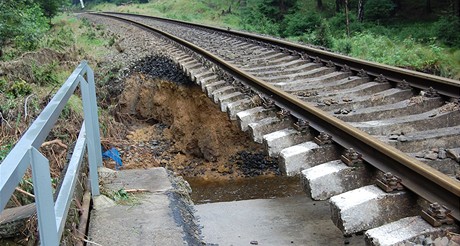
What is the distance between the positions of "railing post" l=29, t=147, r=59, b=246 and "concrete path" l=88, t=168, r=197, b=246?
41.9 inches

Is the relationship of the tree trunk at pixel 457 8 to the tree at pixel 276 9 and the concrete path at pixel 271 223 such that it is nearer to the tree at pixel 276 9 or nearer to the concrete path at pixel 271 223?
the tree at pixel 276 9

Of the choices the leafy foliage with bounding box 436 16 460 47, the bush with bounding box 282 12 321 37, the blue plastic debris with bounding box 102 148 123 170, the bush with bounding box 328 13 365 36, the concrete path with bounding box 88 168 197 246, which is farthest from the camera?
the bush with bounding box 328 13 365 36

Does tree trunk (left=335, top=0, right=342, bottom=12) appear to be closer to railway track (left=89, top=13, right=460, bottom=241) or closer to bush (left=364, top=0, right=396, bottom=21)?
bush (left=364, top=0, right=396, bottom=21)

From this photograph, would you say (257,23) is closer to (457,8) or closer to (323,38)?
(457,8)

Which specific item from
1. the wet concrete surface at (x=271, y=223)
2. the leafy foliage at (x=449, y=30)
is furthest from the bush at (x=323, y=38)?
the wet concrete surface at (x=271, y=223)

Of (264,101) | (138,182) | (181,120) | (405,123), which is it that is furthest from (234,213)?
(181,120)

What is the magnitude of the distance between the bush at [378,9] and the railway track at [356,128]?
876 inches

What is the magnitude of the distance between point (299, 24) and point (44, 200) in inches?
977

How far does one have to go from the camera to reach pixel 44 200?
192 cm

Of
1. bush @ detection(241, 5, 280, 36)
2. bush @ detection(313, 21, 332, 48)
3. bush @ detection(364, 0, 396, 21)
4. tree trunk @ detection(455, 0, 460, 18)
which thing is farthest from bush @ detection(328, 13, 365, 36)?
bush @ detection(313, 21, 332, 48)

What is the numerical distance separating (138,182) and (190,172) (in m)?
5.45

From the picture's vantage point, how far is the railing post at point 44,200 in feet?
5.99

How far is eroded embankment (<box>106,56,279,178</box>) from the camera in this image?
9.59 meters

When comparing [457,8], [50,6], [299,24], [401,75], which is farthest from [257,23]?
[401,75]
